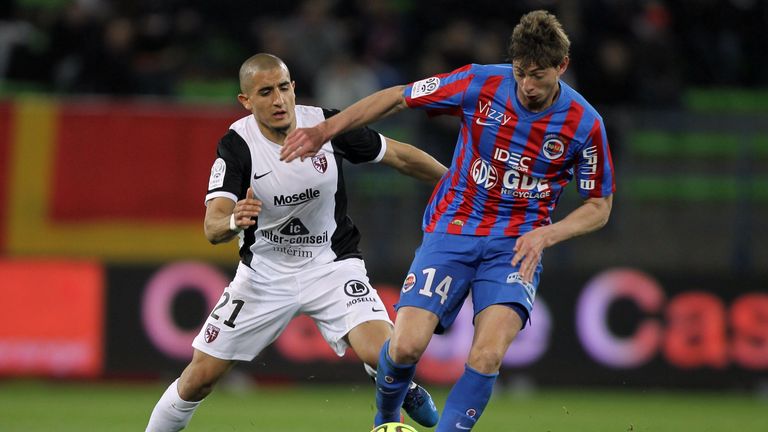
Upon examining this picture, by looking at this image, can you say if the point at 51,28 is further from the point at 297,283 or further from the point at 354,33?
the point at 297,283

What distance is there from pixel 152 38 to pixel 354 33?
229 centimetres

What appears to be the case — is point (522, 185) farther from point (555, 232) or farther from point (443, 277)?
point (443, 277)

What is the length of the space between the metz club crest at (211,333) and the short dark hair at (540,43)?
88.3 inches

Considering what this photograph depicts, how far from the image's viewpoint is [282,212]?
24.2ft

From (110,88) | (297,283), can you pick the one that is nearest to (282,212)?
(297,283)

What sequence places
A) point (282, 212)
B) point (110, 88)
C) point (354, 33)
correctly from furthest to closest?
point (354, 33) < point (110, 88) < point (282, 212)

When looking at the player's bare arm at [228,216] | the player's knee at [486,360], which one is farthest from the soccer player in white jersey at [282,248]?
the player's knee at [486,360]

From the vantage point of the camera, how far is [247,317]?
7.37 metres

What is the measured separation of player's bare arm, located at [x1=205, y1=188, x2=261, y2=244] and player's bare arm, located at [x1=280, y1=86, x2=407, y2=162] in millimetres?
354

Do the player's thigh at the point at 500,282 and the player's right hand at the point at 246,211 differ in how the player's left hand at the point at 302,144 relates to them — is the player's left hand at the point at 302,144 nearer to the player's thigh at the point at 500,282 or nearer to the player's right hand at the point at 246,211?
the player's right hand at the point at 246,211

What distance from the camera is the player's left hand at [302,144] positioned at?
20.6ft

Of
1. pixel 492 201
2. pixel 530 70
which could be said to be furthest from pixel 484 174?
pixel 530 70

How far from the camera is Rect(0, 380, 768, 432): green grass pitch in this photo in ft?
31.9

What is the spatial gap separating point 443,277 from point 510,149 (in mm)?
757
